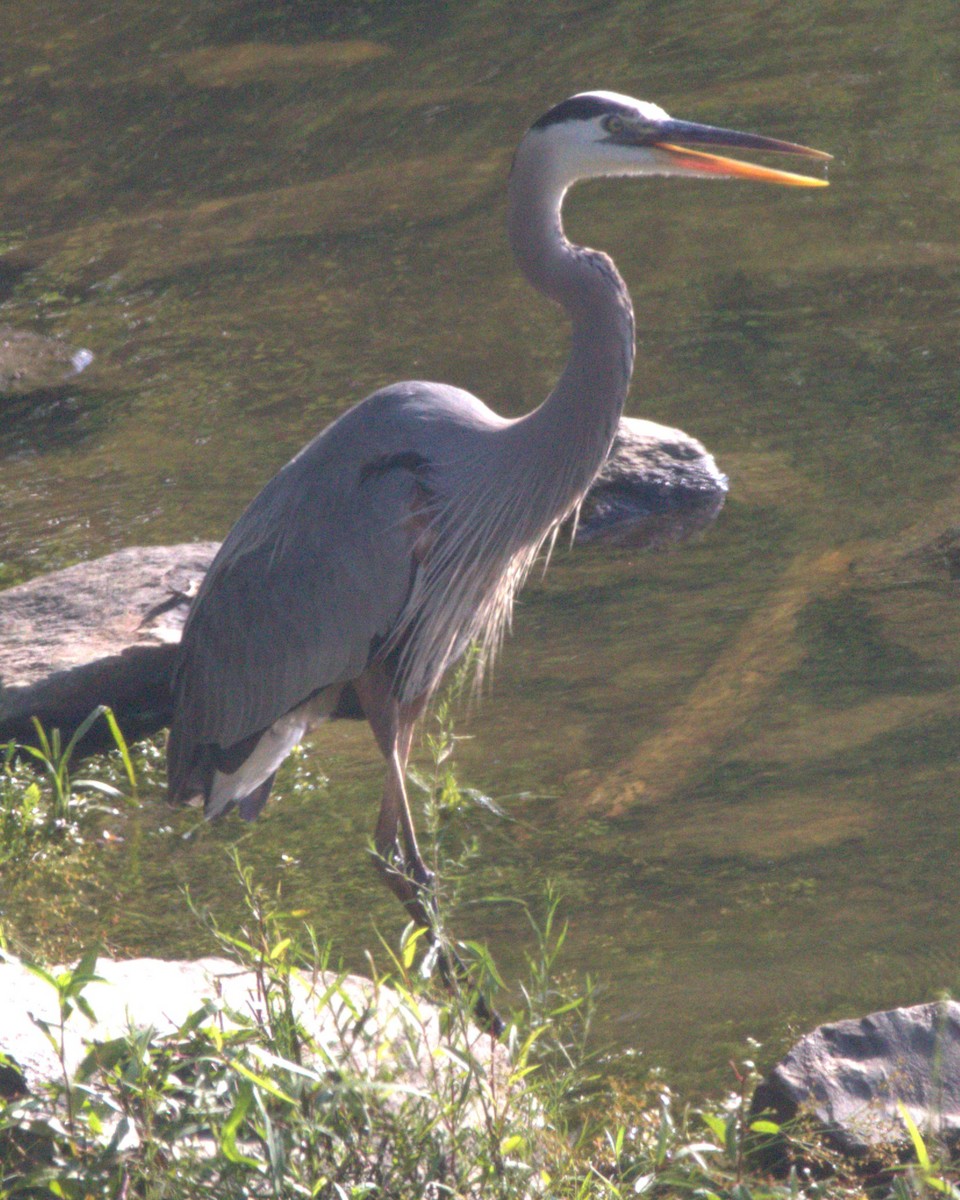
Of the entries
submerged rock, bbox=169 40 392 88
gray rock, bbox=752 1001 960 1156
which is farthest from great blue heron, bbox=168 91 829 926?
submerged rock, bbox=169 40 392 88

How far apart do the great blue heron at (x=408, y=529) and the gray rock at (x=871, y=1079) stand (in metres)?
1.22

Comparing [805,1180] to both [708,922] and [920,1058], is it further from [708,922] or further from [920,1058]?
[708,922]

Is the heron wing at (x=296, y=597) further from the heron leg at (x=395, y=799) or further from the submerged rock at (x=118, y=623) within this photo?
the submerged rock at (x=118, y=623)

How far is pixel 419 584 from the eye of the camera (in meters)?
4.14

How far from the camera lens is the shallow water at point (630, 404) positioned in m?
3.93

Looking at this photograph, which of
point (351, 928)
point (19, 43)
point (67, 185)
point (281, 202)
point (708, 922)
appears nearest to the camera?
point (708, 922)

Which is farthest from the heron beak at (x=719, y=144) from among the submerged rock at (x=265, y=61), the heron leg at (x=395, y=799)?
the submerged rock at (x=265, y=61)

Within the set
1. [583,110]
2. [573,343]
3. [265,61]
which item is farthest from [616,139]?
[265,61]

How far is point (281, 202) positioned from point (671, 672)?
6.30 m

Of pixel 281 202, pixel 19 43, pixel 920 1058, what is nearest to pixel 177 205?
pixel 281 202

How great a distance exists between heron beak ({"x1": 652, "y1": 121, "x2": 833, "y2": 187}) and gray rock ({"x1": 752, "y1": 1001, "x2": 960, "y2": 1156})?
197 cm

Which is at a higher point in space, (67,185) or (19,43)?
(19,43)

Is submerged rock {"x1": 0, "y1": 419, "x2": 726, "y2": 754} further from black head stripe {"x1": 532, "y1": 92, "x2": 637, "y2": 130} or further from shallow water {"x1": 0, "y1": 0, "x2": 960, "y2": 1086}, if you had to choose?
black head stripe {"x1": 532, "y1": 92, "x2": 637, "y2": 130}

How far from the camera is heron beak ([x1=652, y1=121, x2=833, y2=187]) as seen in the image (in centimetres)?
380
